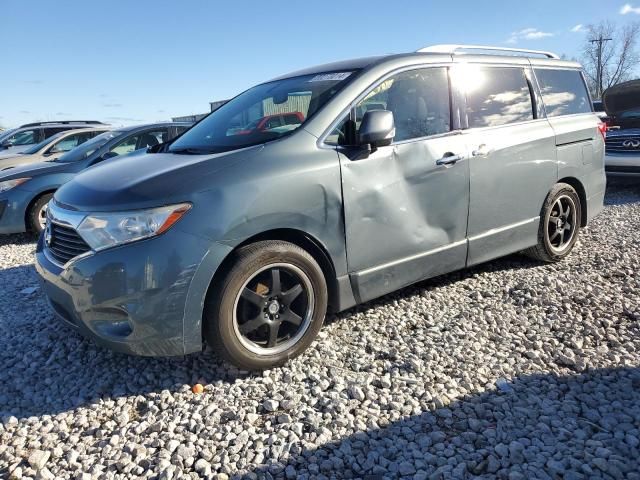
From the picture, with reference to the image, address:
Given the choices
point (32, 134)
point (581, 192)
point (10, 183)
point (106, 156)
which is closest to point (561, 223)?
point (581, 192)

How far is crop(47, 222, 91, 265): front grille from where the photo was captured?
2.78 metres

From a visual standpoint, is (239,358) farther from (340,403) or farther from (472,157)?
(472,157)

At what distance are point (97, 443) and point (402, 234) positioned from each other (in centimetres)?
218

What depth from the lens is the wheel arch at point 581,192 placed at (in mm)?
4777

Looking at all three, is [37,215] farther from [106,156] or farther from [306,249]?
[306,249]

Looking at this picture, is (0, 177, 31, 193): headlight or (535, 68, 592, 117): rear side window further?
(0, 177, 31, 193): headlight

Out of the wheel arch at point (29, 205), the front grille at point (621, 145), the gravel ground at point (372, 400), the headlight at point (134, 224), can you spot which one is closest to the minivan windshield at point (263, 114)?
the headlight at point (134, 224)

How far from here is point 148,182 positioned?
279cm

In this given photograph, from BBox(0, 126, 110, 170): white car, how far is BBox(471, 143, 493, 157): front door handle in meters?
7.18

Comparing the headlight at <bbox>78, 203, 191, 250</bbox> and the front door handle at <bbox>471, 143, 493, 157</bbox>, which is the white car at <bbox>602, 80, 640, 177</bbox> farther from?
the headlight at <bbox>78, 203, 191, 250</bbox>

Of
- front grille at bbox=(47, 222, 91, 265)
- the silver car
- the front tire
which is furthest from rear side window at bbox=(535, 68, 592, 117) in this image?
the silver car

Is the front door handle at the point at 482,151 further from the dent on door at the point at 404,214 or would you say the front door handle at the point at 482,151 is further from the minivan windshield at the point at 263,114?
A: the minivan windshield at the point at 263,114

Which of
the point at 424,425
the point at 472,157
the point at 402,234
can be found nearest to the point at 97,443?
the point at 424,425

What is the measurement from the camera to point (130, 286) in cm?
260
